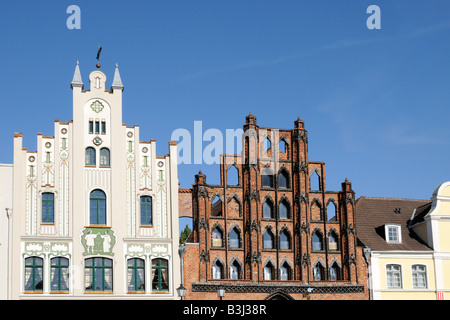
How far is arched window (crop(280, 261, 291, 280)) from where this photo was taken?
53469mm

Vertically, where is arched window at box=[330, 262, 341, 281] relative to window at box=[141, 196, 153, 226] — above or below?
below

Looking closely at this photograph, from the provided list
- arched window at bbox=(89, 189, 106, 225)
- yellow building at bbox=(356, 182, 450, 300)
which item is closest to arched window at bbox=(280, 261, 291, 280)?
yellow building at bbox=(356, 182, 450, 300)

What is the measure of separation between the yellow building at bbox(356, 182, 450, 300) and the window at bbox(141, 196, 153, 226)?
47.9 ft

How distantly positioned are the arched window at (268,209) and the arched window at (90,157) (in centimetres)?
1146

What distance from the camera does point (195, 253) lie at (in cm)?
5147

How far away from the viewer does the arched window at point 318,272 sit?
2126 inches

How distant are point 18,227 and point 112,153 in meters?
7.30

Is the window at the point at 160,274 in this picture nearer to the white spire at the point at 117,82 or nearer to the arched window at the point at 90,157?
the arched window at the point at 90,157

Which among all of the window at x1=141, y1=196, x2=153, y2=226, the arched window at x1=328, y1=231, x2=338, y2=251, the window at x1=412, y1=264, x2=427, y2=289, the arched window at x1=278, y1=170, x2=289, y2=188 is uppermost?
the arched window at x1=278, y1=170, x2=289, y2=188

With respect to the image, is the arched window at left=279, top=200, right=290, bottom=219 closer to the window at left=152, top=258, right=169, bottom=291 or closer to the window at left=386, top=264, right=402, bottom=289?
the window at left=386, top=264, right=402, bottom=289

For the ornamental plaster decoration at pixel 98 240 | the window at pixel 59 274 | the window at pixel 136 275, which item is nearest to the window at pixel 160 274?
the window at pixel 136 275

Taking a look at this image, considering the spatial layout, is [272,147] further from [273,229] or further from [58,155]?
[58,155]
